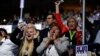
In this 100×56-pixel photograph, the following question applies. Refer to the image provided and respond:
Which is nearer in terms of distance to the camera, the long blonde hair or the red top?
the long blonde hair

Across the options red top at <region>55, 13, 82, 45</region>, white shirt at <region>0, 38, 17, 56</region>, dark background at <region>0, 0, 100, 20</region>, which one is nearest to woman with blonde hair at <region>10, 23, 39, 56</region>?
white shirt at <region>0, 38, 17, 56</region>

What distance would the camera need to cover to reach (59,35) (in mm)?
8430

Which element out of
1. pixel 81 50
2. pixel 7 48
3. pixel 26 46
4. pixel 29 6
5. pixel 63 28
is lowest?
pixel 29 6

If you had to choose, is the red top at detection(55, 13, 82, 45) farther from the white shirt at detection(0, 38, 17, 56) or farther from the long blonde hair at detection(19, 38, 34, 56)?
the white shirt at detection(0, 38, 17, 56)

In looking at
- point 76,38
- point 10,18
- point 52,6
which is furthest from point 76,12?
point 76,38

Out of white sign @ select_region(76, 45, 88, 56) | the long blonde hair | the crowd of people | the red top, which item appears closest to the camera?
the crowd of people

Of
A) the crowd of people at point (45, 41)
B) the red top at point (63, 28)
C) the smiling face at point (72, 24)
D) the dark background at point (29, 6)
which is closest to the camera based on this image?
the crowd of people at point (45, 41)

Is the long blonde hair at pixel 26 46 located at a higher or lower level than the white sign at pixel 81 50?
higher

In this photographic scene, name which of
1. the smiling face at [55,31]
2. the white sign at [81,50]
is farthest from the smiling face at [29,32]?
the white sign at [81,50]

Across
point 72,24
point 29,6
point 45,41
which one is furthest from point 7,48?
point 29,6

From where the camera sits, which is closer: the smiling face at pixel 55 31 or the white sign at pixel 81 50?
the smiling face at pixel 55 31

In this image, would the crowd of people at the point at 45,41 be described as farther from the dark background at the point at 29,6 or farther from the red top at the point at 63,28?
the dark background at the point at 29,6

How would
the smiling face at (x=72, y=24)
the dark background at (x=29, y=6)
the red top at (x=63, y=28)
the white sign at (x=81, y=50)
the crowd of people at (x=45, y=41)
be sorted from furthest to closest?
the dark background at (x=29, y=6), the smiling face at (x=72, y=24), the white sign at (x=81, y=50), the red top at (x=63, y=28), the crowd of people at (x=45, y=41)

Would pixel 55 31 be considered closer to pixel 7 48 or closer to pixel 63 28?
pixel 63 28
